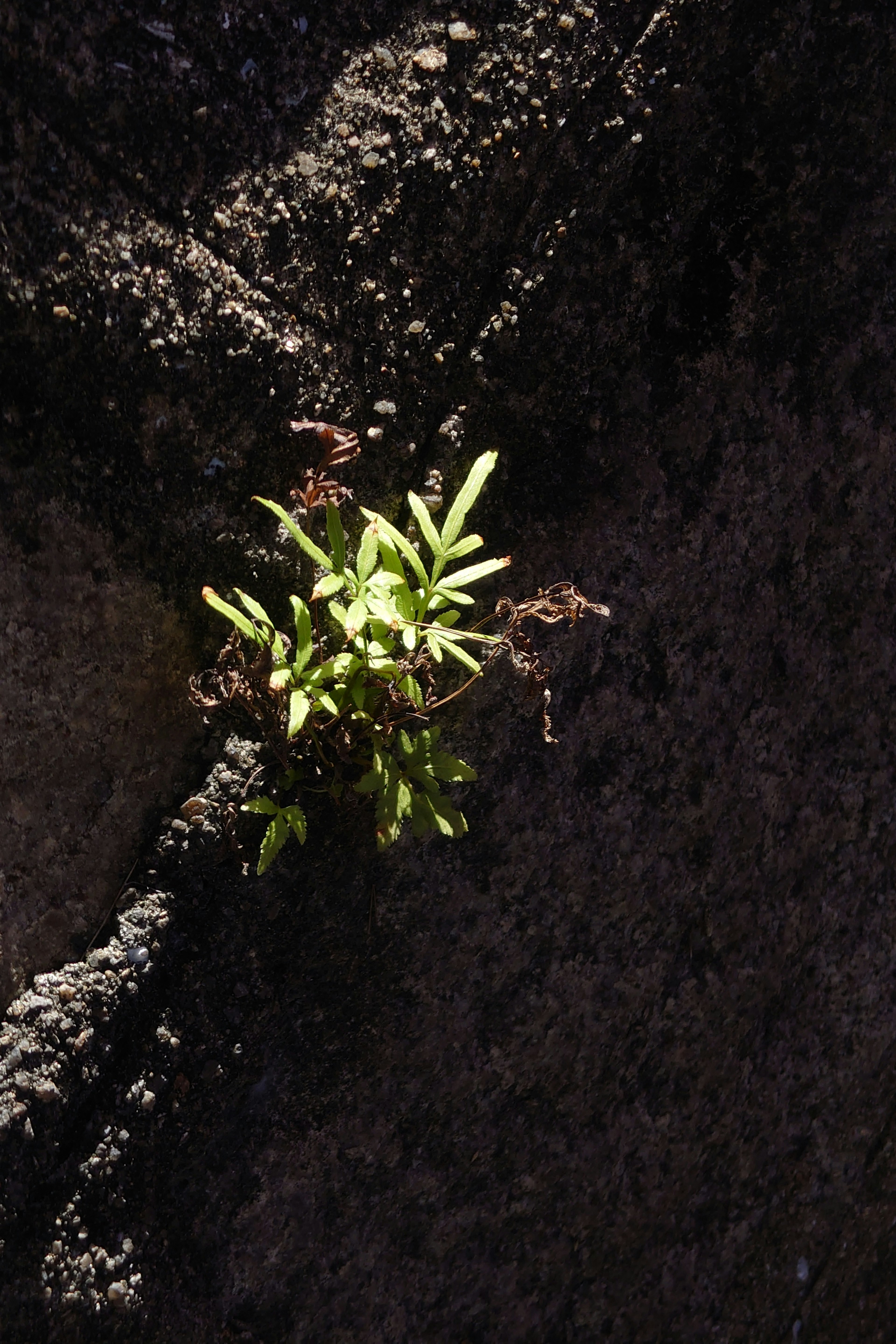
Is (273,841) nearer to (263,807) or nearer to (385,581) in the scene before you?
(263,807)

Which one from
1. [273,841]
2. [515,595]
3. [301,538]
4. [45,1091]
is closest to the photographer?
[301,538]

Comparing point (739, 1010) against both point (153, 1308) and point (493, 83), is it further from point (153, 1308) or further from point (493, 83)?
point (493, 83)

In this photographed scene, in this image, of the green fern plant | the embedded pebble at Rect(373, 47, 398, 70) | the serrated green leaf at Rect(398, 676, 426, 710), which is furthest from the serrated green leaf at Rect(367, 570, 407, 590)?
the embedded pebble at Rect(373, 47, 398, 70)

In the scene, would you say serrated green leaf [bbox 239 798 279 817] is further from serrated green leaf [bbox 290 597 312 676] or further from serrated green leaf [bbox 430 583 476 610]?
serrated green leaf [bbox 430 583 476 610]

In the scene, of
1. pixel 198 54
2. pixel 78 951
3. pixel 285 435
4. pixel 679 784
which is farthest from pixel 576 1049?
pixel 198 54

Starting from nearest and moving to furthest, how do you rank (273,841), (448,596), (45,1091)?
(448,596), (273,841), (45,1091)

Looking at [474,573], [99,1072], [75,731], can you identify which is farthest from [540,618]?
[99,1072]

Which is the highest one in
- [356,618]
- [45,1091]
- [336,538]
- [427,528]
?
[427,528]
